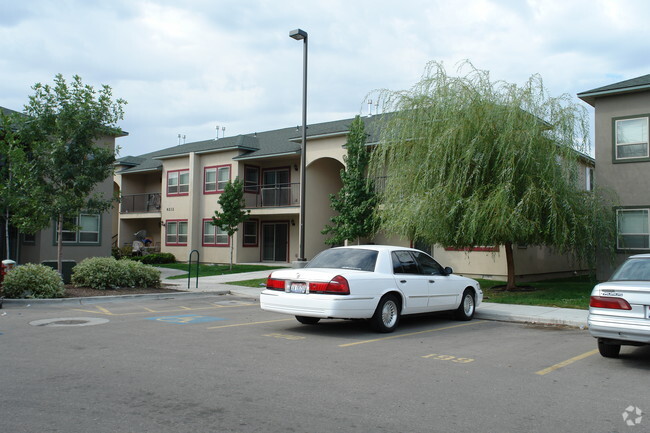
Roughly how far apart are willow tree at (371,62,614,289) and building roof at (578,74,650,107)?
2567mm

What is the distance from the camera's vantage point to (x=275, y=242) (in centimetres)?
3089

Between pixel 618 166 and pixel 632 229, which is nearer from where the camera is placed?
pixel 632 229

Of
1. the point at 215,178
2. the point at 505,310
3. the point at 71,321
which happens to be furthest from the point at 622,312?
the point at 215,178

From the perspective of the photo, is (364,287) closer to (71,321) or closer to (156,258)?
(71,321)

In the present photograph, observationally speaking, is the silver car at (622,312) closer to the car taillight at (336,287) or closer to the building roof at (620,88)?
the car taillight at (336,287)

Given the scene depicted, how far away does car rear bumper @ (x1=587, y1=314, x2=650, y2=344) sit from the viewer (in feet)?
23.5

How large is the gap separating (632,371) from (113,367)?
6.54 meters

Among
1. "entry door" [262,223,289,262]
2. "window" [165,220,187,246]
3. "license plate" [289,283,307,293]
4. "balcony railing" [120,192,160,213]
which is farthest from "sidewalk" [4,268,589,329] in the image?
"balcony railing" [120,192,160,213]

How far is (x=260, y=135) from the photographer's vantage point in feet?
116

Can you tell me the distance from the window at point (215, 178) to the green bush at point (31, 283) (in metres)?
16.8

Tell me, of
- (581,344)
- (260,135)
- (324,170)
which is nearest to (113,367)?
(581,344)

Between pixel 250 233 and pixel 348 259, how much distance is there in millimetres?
20939

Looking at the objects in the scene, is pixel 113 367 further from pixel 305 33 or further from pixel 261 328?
pixel 305 33

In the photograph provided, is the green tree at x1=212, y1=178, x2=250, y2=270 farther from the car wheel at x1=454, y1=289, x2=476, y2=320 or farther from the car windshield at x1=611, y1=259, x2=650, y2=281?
the car windshield at x1=611, y1=259, x2=650, y2=281
